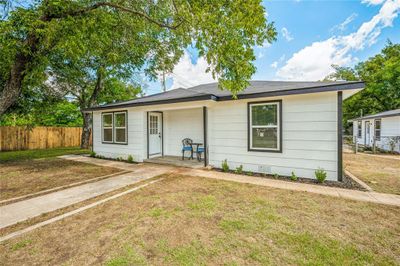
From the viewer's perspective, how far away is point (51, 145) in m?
13.9

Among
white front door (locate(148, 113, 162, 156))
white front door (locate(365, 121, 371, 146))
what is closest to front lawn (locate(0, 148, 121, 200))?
white front door (locate(148, 113, 162, 156))

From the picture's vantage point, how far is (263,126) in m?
5.82

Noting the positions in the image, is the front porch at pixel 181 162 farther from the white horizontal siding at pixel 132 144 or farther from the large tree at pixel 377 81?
the large tree at pixel 377 81

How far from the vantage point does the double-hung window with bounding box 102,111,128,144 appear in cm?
863

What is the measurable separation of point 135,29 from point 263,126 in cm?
579

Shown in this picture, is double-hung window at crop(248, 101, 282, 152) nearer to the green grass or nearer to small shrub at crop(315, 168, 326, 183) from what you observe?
small shrub at crop(315, 168, 326, 183)

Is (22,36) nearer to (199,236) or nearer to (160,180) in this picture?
(160,180)

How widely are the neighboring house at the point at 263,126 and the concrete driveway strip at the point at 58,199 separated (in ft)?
8.92

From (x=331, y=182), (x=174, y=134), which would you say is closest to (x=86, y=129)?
(x=174, y=134)

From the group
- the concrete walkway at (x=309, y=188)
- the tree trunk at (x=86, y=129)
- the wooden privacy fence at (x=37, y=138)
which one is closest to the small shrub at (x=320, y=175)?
the concrete walkway at (x=309, y=188)

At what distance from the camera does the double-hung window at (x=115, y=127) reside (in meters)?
8.63

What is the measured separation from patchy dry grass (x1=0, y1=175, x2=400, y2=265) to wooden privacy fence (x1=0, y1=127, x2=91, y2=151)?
12574mm

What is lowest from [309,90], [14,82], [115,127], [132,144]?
[132,144]

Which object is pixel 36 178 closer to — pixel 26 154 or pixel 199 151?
pixel 199 151
